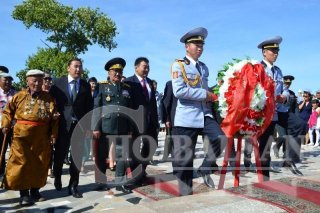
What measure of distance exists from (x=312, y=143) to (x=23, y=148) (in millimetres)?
12299

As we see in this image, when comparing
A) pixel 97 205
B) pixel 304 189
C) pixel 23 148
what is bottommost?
pixel 97 205

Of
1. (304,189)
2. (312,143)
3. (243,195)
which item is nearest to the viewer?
(243,195)

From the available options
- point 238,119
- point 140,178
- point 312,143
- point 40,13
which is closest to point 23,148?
point 140,178

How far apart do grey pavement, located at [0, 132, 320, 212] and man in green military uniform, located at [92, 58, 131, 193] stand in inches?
16.5

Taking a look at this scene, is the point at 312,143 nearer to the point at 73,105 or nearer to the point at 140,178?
the point at 140,178

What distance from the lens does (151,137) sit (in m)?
6.89

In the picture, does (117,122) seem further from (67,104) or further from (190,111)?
(190,111)

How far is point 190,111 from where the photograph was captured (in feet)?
16.0

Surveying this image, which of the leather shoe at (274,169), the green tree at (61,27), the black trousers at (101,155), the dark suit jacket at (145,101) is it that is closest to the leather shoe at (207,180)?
the dark suit jacket at (145,101)

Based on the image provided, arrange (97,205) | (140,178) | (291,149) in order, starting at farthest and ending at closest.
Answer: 1. (291,149)
2. (140,178)
3. (97,205)

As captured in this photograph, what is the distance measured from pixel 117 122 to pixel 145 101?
0.80m

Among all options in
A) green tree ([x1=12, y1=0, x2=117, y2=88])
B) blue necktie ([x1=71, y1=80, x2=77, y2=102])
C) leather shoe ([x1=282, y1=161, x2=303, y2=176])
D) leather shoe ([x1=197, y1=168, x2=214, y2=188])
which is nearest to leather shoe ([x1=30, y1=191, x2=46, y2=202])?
blue necktie ([x1=71, y1=80, x2=77, y2=102])

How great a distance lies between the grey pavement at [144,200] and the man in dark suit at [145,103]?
0.65 metres

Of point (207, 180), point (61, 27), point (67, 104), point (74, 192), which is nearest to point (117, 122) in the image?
point (67, 104)
